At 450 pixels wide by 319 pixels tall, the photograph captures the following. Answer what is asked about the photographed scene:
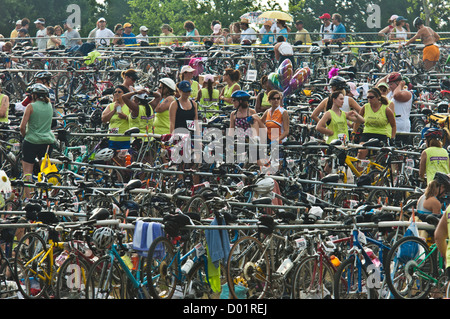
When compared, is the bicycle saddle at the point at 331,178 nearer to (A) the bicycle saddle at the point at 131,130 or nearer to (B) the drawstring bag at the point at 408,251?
(B) the drawstring bag at the point at 408,251

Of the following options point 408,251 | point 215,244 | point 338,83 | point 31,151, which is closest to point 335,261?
point 408,251

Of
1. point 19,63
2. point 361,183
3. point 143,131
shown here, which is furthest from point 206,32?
point 361,183

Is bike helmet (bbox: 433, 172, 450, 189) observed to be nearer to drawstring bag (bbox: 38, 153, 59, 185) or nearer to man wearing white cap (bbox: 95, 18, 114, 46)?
drawstring bag (bbox: 38, 153, 59, 185)

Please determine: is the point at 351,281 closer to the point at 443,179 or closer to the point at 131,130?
the point at 443,179

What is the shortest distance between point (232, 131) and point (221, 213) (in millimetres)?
4021

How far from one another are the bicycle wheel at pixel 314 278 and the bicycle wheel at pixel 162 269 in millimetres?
1233

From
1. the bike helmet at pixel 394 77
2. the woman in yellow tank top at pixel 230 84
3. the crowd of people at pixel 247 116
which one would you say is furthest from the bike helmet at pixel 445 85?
the woman in yellow tank top at pixel 230 84

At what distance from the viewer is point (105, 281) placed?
355 inches

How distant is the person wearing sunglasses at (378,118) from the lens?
46.5 feet

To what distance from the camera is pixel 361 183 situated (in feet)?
36.5

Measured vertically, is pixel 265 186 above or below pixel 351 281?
above

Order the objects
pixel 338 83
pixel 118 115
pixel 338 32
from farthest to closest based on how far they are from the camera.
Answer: pixel 338 32
pixel 118 115
pixel 338 83

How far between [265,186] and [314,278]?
6.26ft

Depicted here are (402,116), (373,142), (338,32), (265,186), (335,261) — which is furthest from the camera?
(338,32)
